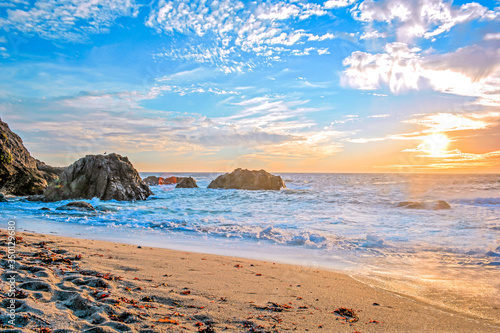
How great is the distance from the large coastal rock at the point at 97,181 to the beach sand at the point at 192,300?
584 inches

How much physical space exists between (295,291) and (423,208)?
14657mm

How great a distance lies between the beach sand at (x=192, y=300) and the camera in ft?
9.23

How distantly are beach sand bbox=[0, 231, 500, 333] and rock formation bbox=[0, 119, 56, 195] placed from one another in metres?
16.7

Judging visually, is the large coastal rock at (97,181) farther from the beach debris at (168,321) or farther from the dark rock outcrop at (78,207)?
the beach debris at (168,321)

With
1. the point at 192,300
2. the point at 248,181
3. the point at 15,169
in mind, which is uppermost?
the point at 15,169

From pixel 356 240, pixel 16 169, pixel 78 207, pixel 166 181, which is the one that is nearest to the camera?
pixel 356 240

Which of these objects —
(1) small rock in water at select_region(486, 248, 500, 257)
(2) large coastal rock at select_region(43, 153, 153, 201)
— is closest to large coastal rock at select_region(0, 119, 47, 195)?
(2) large coastal rock at select_region(43, 153, 153, 201)

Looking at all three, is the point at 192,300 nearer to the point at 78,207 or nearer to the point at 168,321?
the point at 168,321

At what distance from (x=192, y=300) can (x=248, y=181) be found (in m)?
29.9

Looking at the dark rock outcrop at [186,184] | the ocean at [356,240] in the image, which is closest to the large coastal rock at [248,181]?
the dark rock outcrop at [186,184]

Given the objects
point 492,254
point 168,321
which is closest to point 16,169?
point 168,321

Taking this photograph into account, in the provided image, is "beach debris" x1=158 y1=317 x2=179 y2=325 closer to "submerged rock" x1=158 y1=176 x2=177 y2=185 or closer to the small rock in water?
the small rock in water

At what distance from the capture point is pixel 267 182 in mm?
33375

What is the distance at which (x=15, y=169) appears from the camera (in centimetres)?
1894
